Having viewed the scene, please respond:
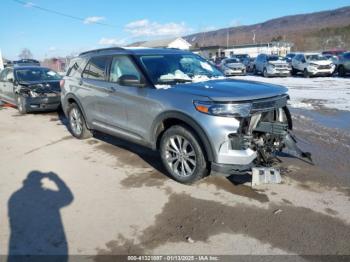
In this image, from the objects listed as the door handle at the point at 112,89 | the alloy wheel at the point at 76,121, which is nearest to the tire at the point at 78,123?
the alloy wheel at the point at 76,121

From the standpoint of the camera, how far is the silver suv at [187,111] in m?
4.09

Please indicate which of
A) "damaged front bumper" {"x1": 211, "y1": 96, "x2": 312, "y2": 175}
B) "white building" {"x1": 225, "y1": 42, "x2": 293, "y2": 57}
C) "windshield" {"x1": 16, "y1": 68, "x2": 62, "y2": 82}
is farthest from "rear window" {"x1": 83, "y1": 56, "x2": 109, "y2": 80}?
"white building" {"x1": 225, "y1": 42, "x2": 293, "y2": 57}

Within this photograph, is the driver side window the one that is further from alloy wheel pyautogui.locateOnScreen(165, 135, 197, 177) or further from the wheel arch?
alloy wheel pyautogui.locateOnScreen(165, 135, 197, 177)

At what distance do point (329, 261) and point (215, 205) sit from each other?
1.42 meters

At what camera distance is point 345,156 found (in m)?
5.53

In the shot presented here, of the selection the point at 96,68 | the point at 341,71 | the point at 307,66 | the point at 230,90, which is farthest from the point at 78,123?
the point at 341,71

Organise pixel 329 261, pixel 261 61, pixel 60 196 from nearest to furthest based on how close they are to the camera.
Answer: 1. pixel 329 261
2. pixel 60 196
3. pixel 261 61

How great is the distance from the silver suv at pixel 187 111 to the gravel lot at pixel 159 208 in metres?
0.44

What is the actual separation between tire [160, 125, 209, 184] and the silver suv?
0.01 meters

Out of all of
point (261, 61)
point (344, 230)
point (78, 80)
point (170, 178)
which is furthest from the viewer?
point (261, 61)

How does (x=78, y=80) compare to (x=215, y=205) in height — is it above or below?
above

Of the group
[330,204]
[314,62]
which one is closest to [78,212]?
[330,204]

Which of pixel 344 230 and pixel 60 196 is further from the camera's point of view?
pixel 60 196

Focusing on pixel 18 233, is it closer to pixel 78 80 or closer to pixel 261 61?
pixel 78 80
